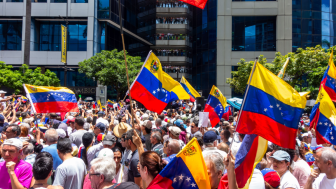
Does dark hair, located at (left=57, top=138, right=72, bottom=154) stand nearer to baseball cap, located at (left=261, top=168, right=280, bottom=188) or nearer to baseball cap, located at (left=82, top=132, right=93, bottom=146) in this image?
baseball cap, located at (left=82, top=132, right=93, bottom=146)

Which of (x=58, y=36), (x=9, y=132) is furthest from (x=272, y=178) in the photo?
(x=58, y=36)

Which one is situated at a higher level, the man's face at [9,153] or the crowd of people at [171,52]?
the crowd of people at [171,52]

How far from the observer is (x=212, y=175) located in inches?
140

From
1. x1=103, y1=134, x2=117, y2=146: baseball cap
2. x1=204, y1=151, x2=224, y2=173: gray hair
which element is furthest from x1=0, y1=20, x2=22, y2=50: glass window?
x1=204, y1=151, x2=224, y2=173: gray hair

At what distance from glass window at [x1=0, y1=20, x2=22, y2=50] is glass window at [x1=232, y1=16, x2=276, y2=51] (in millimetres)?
31704

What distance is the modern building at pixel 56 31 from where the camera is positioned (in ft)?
129

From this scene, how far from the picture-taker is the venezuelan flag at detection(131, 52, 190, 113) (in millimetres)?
7059

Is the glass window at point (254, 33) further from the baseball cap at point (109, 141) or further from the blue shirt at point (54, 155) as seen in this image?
the blue shirt at point (54, 155)

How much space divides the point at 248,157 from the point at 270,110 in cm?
78

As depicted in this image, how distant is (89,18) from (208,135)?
124 feet

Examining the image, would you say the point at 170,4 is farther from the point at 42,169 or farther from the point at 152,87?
the point at 42,169

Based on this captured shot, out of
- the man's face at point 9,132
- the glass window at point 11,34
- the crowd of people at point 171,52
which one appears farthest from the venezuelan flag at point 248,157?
the crowd of people at point 171,52

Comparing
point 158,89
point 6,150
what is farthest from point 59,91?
point 6,150

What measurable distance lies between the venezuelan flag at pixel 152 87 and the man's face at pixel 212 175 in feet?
12.2
